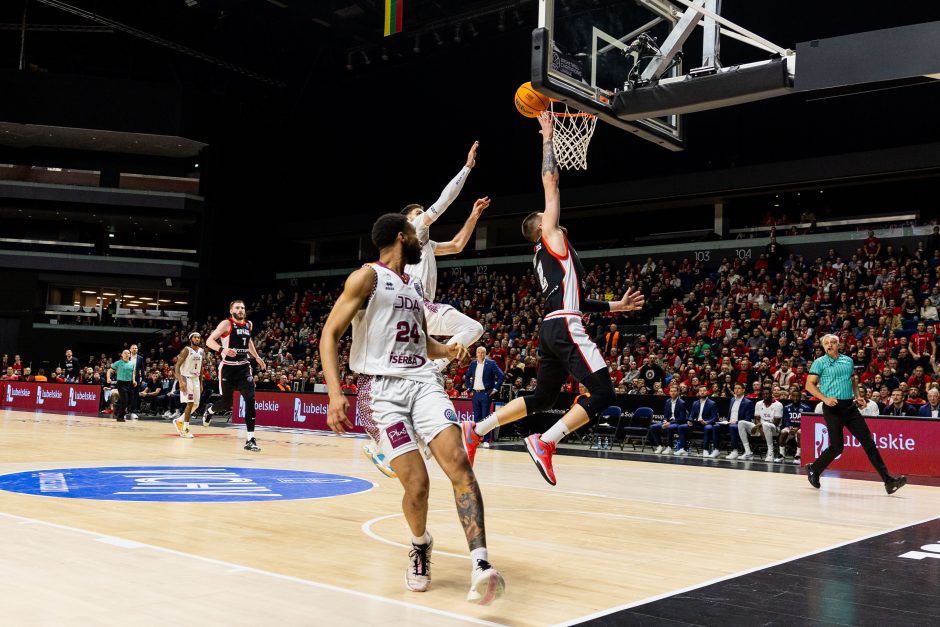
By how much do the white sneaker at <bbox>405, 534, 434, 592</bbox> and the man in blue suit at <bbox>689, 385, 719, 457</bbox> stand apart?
12.6 metres

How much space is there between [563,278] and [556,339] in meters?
0.51

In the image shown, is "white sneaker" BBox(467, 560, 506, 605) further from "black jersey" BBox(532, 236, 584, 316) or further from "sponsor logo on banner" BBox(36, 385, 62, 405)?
"sponsor logo on banner" BBox(36, 385, 62, 405)

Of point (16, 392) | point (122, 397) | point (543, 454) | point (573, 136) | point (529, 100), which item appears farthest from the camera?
point (16, 392)

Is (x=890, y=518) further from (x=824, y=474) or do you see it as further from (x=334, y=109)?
(x=334, y=109)

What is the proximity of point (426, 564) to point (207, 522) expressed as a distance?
97.6 inches

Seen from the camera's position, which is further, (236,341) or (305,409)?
(305,409)

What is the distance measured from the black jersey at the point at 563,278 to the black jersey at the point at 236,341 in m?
7.89

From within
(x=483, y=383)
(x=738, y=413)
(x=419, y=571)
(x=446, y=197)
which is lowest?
(x=419, y=571)

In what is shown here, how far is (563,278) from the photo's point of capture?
6840mm

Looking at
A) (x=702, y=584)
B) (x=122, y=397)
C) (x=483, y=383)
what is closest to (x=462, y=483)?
(x=702, y=584)

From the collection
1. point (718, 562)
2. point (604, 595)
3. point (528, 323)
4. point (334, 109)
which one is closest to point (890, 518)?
point (718, 562)

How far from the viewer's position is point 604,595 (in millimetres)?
4160

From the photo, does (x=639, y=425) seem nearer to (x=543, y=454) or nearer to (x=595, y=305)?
(x=595, y=305)

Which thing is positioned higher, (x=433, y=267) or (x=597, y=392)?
(x=433, y=267)
